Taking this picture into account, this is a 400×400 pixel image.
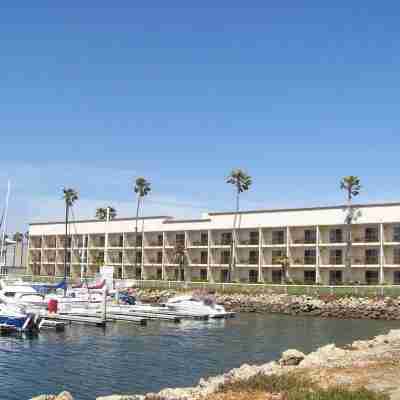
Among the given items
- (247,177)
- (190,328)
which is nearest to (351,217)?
(247,177)

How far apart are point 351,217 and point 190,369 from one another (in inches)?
2155

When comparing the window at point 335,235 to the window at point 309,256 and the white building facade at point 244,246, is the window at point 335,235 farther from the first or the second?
the window at point 309,256

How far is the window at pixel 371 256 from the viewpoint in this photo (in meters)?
82.0

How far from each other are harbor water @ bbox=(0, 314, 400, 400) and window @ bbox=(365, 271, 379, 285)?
18857mm

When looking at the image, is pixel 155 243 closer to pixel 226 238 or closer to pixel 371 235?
pixel 226 238

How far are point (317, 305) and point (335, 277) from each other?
1315 cm

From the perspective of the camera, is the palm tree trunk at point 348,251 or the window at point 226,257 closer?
the palm tree trunk at point 348,251

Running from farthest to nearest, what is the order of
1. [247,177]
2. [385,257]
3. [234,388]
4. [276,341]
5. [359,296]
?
1. [247,177]
2. [385,257]
3. [359,296]
4. [276,341]
5. [234,388]

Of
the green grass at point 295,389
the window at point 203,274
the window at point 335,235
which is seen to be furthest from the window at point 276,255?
the green grass at point 295,389

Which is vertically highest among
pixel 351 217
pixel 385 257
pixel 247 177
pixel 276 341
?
pixel 247 177

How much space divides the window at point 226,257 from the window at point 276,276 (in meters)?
7.86

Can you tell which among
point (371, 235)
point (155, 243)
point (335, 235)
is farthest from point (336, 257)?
point (155, 243)

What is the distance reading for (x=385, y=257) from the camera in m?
81.0

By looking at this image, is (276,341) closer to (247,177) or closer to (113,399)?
(113,399)
